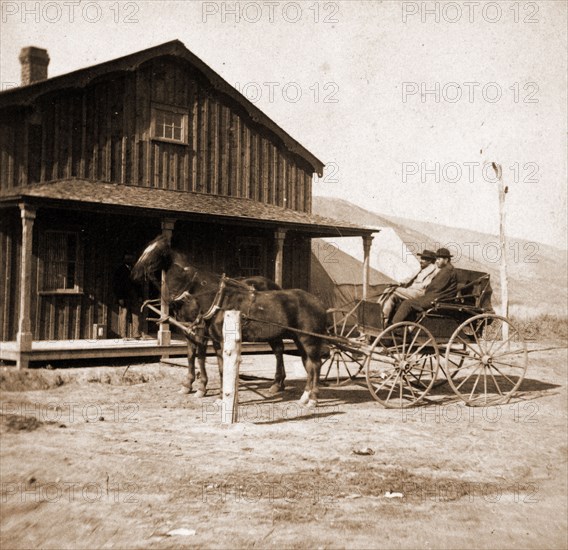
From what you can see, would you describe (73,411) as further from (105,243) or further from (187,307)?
(105,243)

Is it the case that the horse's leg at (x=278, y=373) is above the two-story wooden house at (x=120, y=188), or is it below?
below

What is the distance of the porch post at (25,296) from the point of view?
11742 millimetres

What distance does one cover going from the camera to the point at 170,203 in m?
14.4

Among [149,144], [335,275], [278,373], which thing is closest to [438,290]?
[278,373]

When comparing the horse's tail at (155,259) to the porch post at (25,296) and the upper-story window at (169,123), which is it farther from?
the upper-story window at (169,123)

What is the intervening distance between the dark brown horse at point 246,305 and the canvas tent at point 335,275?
11779 millimetres

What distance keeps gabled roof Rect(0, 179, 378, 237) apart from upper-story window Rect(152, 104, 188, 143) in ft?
5.15

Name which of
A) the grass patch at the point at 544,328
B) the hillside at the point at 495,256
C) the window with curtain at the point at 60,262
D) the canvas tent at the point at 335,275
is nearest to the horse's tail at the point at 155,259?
the window with curtain at the point at 60,262

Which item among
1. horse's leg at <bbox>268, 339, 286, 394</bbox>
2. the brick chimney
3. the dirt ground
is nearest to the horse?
horse's leg at <bbox>268, 339, 286, 394</bbox>

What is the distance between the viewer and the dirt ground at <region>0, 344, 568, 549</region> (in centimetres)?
441

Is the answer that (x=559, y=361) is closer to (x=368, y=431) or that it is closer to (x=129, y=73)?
(x=368, y=431)

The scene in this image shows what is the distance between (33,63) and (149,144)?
3.94 metres

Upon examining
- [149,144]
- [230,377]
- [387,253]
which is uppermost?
[149,144]

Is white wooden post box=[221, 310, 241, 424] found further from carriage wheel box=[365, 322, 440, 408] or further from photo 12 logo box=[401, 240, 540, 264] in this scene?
photo 12 logo box=[401, 240, 540, 264]
